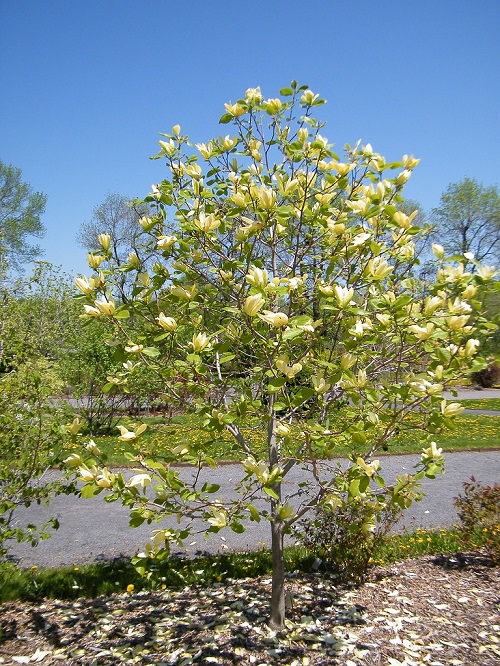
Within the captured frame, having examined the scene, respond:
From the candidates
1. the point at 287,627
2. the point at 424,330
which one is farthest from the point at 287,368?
the point at 287,627

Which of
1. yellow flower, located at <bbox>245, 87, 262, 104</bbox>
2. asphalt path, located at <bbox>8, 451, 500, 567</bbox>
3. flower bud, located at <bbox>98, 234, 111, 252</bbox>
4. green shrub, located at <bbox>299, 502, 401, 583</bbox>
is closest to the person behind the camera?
flower bud, located at <bbox>98, 234, 111, 252</bbox>

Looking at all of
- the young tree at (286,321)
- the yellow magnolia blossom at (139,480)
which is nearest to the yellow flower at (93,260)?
the young tree at (286,321)

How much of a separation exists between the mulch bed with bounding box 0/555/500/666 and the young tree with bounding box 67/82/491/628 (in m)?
0.31

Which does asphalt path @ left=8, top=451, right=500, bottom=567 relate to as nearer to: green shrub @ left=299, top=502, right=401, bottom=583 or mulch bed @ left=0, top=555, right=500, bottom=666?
green shrub @ left=299, top=502, right=401, bottom=583

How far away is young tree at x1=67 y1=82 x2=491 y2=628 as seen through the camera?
2061mm

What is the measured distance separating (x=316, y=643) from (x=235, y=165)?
10.2 ft

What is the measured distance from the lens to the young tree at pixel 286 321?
206 cm

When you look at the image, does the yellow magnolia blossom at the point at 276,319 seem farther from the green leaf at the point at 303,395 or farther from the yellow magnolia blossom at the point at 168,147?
the yellow magnolia blossom at the point at 168,147

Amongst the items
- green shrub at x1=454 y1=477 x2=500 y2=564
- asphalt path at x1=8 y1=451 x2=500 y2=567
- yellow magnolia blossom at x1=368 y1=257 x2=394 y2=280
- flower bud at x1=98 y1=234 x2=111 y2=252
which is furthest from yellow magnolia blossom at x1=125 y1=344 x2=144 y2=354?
green shrub at x1=454 y1=477 x2=500 y2=564

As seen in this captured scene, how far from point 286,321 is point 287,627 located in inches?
91.6

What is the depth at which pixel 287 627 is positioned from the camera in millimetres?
3086

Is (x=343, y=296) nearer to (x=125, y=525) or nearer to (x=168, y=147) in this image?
(x=168, y=147)

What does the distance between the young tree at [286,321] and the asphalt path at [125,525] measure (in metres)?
2.22

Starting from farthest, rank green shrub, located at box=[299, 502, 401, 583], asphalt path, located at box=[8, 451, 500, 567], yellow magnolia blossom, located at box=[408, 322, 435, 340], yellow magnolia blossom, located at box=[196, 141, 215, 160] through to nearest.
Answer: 1. asphalt path, located at box=[8, 451, 500, 567]
2. green shrub, located at box=[299, 502, 401, 583]
3. yellow magnolia blossom, located at box=[196, 141, 215, 160]
4. yellow magnolia blossom, located at box=[408, 322, 435, 340]
